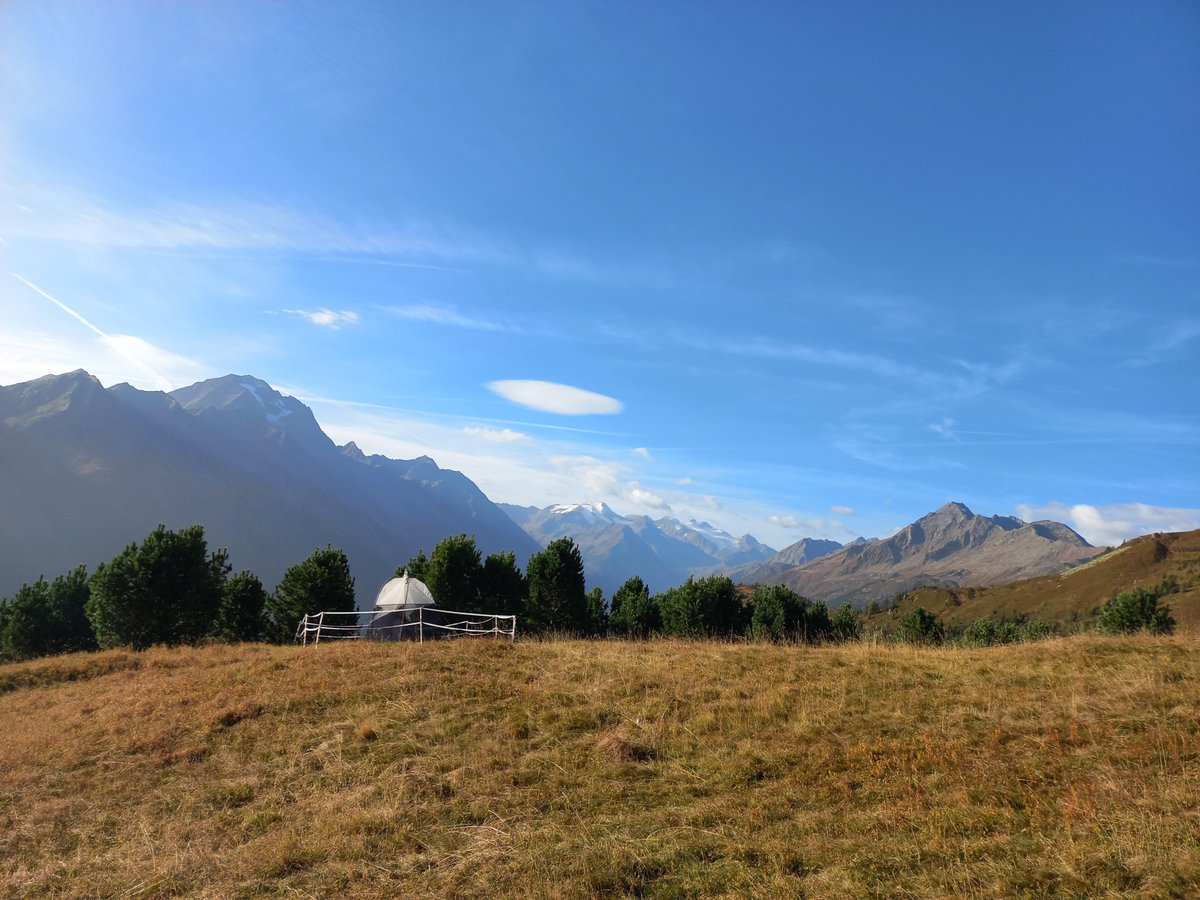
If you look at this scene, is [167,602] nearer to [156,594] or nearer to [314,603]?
[156,594]

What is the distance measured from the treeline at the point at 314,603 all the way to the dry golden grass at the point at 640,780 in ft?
99.3

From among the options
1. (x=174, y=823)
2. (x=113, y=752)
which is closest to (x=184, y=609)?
(x=113, y=752)

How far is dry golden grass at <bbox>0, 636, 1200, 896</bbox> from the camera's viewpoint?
797 cm

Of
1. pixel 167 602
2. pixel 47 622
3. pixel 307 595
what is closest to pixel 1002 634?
pixel 307 595

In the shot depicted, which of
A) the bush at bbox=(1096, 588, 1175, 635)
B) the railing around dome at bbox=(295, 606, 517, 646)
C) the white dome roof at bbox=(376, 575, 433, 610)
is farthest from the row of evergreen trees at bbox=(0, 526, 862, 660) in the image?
the bush at bbox=(1096, 588, 1175, 635)

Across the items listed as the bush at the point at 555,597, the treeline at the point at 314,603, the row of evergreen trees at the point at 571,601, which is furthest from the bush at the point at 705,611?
the bush at the point at 555,597

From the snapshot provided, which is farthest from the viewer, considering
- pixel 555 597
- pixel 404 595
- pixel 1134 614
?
pixel 555 597

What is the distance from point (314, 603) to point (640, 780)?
157 feet

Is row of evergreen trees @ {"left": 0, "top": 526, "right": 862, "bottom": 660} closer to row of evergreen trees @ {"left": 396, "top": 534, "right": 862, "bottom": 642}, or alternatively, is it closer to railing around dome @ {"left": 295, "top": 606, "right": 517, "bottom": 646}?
row of evergreen trees @ {"left": 396, "top": 534, "right": 862, "bottom": 642}

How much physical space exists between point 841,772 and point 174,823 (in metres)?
12.3

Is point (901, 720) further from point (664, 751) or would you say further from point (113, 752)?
point (113, 752)

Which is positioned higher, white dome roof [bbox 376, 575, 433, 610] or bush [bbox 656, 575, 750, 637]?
white dome roof [bbox 376, 575, 433, 610]

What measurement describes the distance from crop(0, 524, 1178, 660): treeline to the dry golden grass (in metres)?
30.3

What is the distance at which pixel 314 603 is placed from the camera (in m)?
52.1
